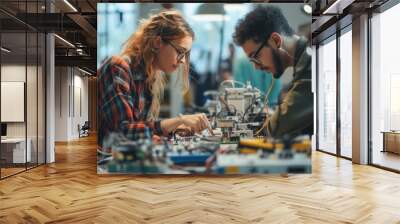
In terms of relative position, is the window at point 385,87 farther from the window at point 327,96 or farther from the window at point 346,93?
the window at point 327,96

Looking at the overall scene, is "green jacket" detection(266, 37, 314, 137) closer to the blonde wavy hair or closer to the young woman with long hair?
the young woman with long hair

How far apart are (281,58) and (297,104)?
2.70ft

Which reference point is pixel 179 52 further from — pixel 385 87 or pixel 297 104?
pixel 385 87

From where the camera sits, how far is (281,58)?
21.4 feet

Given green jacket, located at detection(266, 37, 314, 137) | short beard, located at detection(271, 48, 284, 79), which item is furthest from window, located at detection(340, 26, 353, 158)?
short beard, located at detection(271, 48, 284, 79)

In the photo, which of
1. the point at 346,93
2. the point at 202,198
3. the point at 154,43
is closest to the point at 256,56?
the point at 154,43

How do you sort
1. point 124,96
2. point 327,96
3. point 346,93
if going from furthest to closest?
1. point 327,96
2. point 346,93
3. point 124,96

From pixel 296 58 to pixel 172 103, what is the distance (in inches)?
87.6

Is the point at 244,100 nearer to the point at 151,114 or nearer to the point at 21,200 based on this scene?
the point at 151,114

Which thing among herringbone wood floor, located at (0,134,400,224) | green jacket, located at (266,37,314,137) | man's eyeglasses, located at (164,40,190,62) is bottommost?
herringbone wood floor, located at (0,134,400,224)

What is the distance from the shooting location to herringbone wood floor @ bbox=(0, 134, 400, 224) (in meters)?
4.02

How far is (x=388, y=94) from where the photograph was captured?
748 cm

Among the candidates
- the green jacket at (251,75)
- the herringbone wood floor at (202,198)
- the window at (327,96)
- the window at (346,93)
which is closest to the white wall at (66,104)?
the herringbone wood floor at (202,198)

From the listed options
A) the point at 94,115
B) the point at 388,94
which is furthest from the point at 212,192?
the point at 94,115
